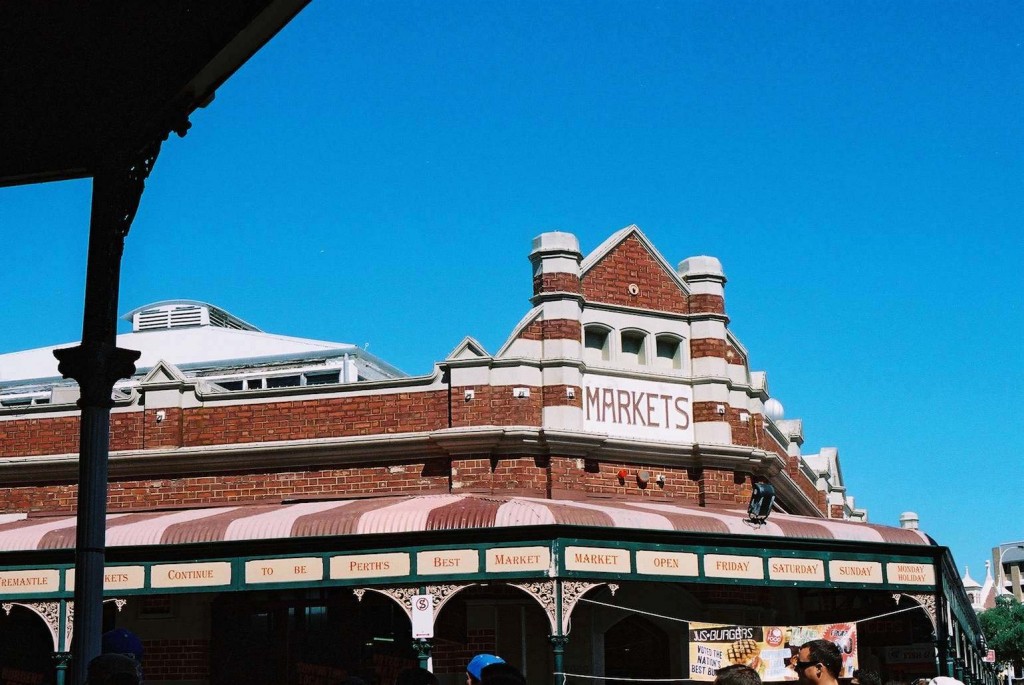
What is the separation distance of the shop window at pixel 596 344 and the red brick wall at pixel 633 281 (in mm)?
534

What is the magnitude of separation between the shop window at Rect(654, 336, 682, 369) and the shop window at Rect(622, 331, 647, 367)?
10.3 inches

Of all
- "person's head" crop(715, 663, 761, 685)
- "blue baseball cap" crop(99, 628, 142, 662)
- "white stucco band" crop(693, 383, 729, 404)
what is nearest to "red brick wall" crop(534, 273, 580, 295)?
"white stucco band" crop(693, 383, 729, 404)

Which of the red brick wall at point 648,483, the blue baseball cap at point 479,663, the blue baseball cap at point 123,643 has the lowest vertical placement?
the blue baseball cap at point 479,663

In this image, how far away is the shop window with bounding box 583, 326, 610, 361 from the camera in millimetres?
22703

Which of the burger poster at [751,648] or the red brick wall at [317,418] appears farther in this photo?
the red brick wall at [317,418]

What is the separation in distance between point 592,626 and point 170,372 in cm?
846

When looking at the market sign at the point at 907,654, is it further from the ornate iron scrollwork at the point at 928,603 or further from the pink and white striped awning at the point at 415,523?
the ornate iron scrollwork at the point at 928,603

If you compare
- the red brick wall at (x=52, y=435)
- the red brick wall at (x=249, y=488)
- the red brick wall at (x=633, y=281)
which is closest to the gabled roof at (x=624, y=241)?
Result: the red brick wall at (x=633, y=281)

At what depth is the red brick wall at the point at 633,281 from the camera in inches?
911

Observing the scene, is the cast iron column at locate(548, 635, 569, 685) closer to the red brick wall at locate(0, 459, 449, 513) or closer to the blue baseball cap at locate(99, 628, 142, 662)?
the red brick wall at locate(0, 459, 449, 513)

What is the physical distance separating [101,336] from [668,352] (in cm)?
1626

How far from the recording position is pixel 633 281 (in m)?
23.5

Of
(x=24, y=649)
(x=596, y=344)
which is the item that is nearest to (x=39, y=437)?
(x=24, y=649)

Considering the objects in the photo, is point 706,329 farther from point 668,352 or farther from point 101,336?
point 101,336
